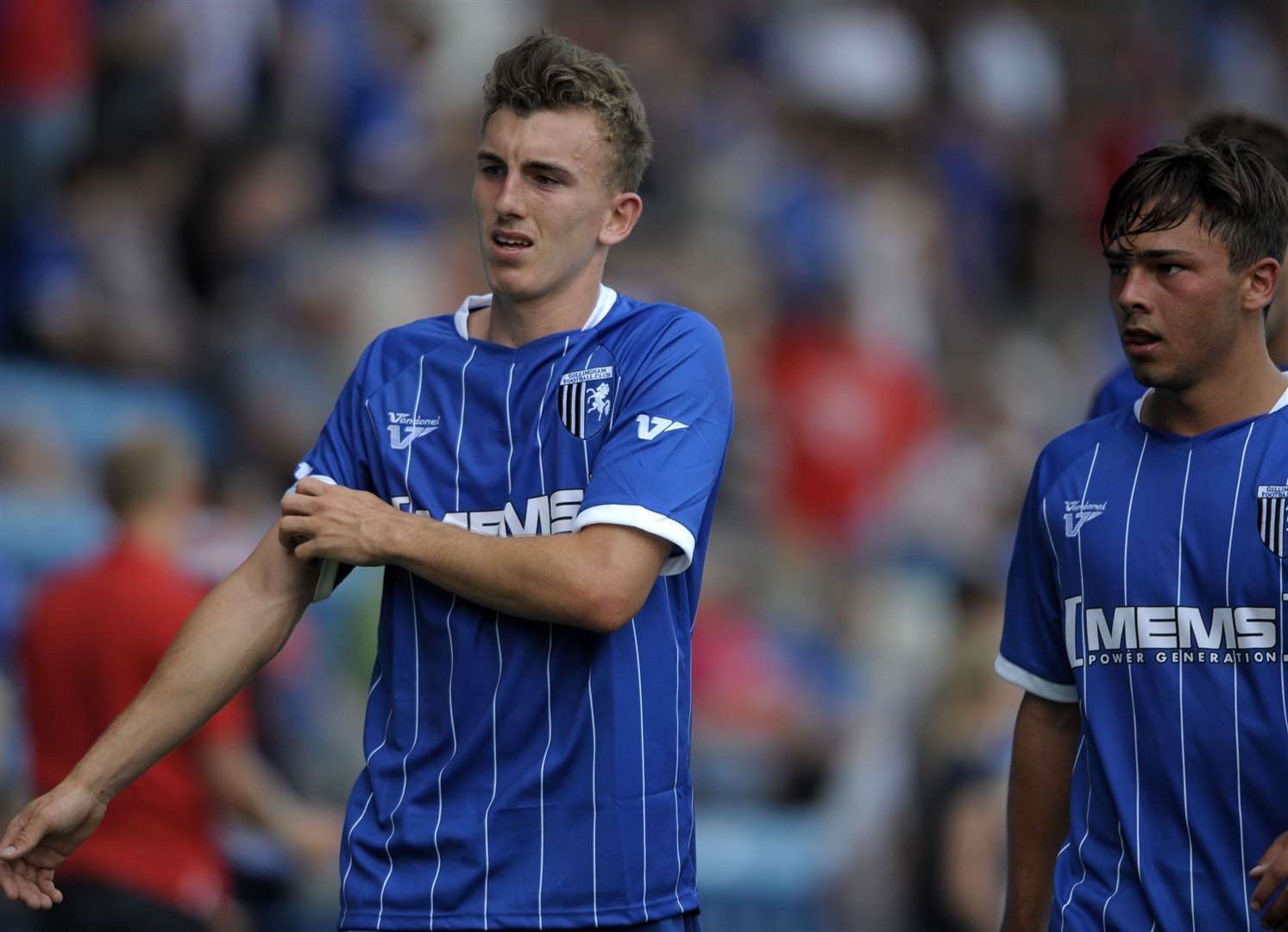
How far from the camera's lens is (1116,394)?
351cm

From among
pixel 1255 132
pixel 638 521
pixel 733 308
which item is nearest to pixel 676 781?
pixel 638 521

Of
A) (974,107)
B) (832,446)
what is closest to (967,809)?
(832,446)

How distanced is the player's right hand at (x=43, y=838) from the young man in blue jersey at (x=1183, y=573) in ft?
5.57

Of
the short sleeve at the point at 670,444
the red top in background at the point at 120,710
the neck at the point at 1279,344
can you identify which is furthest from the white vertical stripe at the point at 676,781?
the red top in background at the point at 120,710

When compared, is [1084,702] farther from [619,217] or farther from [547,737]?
[619,217]

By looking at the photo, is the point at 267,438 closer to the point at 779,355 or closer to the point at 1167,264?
the point at 779,355

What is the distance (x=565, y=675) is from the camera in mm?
2779

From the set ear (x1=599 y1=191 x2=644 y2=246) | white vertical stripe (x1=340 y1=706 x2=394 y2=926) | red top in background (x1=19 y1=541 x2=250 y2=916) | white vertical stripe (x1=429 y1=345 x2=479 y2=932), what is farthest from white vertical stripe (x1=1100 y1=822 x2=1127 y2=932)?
red top in background (x1=19 y1=541 x2=250 y2=916)

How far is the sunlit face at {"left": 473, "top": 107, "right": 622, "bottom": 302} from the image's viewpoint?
291 centimetres

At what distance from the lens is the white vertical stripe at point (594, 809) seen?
8.90 feet

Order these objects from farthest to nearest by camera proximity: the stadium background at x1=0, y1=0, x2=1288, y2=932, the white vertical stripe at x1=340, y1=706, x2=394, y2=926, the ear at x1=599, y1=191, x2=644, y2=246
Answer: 1. the stadium background at x1=0, y1=0, x2=1288, y2=932
2. the ear at x1=599, y1=191, x2=644, y2=246
3. the white vertical stripe at x1=340, y1=706, x2=394, y2=926

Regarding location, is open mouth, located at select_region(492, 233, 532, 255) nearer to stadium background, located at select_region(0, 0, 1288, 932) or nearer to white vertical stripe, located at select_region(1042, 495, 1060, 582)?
white vertical stripe, located at select_region(1042, 495, 1060, 582)

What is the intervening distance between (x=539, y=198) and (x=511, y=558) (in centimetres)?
67

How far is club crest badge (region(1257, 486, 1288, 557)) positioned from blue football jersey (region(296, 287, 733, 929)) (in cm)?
91
